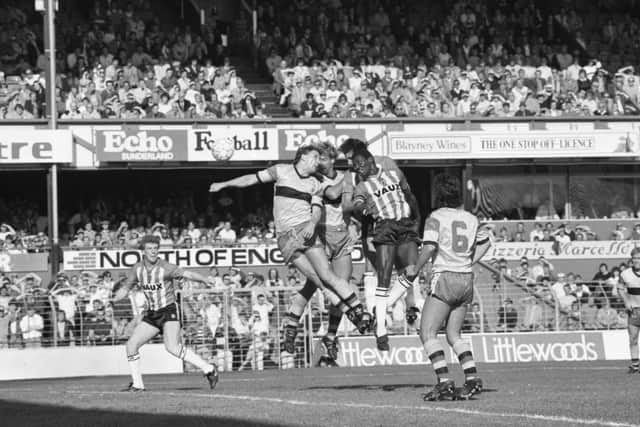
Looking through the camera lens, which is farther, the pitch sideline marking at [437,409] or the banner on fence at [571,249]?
the banner on fence at [571,249]

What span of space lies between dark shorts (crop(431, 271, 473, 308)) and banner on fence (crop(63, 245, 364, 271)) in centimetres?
1839

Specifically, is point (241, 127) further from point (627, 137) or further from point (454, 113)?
point (627, 137)

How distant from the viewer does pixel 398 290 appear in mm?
15617

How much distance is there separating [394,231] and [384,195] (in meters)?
0.46

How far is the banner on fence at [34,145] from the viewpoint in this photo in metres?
30.4

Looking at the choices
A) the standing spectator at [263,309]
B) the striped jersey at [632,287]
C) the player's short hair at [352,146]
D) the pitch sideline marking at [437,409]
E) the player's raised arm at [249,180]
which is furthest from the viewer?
the standing spectator at [263,309]

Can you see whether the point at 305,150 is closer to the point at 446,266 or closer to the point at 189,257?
the point at 446,266

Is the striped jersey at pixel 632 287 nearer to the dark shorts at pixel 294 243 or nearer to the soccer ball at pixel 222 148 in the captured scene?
the dark shorts at pixel 294 243

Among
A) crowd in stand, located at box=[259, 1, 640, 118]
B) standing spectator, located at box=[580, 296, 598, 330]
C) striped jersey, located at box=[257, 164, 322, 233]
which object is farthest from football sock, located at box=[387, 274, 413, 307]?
crowd in stand, located at box=[259, 1, 640, 118]

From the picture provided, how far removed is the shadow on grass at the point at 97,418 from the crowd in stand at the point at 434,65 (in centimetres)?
2036

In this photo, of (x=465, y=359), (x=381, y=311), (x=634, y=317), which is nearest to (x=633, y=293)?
(x=634, y=317)

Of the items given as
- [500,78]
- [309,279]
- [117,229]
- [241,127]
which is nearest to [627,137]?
[500,78]

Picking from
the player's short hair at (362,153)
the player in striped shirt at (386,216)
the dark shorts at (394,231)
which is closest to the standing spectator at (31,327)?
the player in striped shirt at (386,216)

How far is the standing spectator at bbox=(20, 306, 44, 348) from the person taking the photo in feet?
81.6
